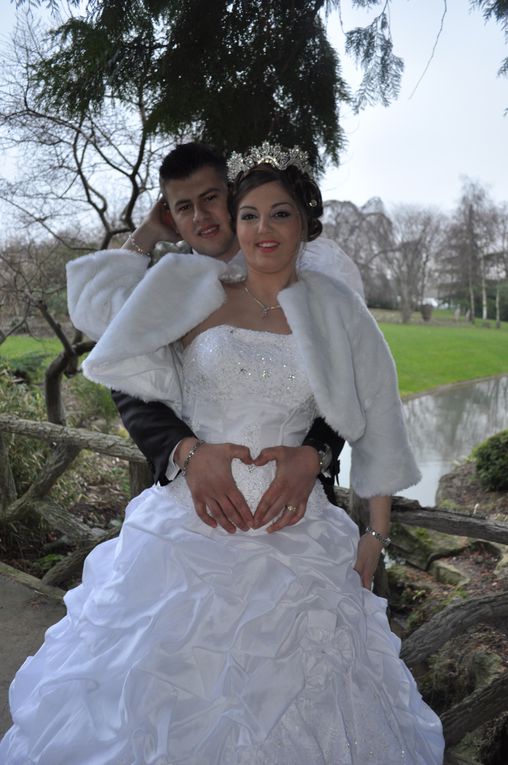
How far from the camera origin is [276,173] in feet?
5.17

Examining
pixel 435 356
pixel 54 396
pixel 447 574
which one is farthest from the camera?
pixel 435 356

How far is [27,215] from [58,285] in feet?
1.80

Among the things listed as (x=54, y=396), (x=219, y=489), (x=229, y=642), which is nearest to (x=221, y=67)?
(x=219, y=489)

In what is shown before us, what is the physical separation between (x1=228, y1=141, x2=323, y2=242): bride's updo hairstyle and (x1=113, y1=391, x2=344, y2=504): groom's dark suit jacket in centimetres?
58

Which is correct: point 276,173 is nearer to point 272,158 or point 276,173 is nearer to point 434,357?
point 272,158

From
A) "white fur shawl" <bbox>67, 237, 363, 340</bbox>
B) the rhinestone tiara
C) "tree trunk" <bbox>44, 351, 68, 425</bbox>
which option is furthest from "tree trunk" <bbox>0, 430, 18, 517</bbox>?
the rhinestone tiara

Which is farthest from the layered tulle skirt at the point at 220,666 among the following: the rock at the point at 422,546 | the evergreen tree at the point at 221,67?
the rock at the point at 422,546

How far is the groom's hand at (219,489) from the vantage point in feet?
4.73

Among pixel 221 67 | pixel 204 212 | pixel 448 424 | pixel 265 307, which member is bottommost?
pixel 448 424

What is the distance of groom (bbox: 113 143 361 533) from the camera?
145cm

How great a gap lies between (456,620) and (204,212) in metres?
1.56

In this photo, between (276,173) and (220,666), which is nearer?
(220,666)

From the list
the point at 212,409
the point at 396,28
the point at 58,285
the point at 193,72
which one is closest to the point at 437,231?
the point at 58,285

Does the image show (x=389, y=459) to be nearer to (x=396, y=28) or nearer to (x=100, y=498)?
(x=396, y=28)
